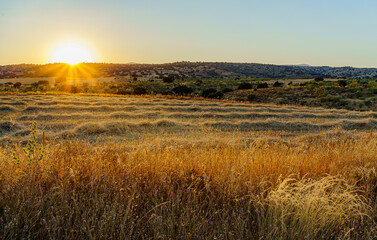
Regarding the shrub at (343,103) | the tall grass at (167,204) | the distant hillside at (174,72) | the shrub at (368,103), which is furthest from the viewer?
the distant hillside at (174,72)

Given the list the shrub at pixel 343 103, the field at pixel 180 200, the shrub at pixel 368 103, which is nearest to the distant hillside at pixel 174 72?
the shrub at pixel 343 103

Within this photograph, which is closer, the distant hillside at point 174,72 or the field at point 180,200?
the field at point 180,200

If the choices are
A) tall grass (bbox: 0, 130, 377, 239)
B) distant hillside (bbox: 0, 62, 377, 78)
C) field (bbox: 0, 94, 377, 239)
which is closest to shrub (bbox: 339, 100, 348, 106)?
field (bbox: 0, 94, 377, 239)

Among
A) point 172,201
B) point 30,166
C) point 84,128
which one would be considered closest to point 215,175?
point 172,201

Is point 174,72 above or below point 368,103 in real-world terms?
above

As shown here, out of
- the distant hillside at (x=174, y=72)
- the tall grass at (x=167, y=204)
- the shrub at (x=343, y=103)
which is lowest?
the shrub at (x=343, y=103)

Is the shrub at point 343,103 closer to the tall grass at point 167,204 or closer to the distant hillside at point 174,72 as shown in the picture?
the tall grass at point 167,204

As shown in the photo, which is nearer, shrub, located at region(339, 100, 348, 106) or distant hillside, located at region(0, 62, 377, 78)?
shrub, located at region(339, 100, 348, 106)

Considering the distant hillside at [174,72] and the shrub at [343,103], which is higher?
the distant hillside at [174,72]

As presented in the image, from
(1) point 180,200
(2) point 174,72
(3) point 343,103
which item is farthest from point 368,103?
(2) point 174,72

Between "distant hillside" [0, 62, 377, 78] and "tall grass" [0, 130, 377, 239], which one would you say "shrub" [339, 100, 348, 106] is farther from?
"distant hillside" [0, 62, 377, 78]

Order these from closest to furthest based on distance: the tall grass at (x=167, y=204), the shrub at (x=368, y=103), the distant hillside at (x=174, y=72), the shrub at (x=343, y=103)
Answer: the tall grass at (x=167, y=204)
the shrub at (x=368, y=103)
the shrub at (x=343, y=103)
the distant hillside at (x=174, y=72)

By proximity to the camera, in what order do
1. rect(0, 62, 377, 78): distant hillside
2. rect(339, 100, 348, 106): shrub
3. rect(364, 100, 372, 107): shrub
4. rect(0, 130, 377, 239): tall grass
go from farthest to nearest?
rect(0, 62, 377, 78): distant hillside, rect(339, 100, 348, 106): shrub, rect(364, 100, 372, 107): shrub, rect(0, 130, 377, 239): tall grass

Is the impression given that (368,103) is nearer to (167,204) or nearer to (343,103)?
(343,103)
